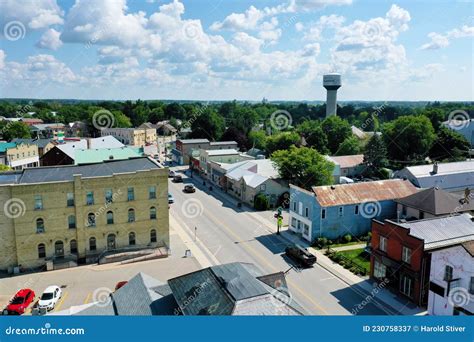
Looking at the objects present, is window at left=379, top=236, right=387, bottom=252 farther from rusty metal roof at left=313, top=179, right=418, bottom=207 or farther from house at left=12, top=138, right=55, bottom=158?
house at left=12, top=138, right=55, bottom=158

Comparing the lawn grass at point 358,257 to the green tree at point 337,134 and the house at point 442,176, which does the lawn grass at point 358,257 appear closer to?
the house at point 442,176

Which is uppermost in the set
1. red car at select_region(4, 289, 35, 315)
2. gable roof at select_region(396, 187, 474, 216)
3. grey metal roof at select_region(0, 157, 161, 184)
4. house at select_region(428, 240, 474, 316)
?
grey metal roof at select_region(0, 157, 161, 184)

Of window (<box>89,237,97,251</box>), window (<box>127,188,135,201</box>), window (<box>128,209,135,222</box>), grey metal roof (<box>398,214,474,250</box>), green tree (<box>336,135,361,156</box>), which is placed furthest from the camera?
green tree (<box>336,135,361,156</box>)

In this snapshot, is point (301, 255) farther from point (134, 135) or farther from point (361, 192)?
point (134, 135)

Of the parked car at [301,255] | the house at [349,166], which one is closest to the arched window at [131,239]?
the parked car at [301,255]

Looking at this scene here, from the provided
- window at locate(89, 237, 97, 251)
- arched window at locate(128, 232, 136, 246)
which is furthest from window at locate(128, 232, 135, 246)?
window at locate(89, 237, 97, 251)

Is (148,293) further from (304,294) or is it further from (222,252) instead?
(222,252)
